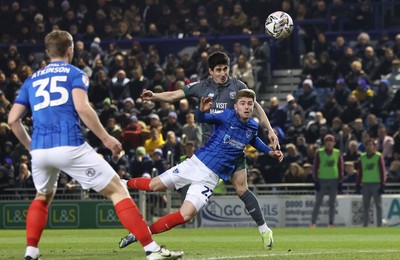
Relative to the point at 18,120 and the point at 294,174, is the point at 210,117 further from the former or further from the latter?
the point at 294,174

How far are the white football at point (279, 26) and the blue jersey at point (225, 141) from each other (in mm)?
4527

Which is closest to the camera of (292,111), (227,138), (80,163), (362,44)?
(80,163)

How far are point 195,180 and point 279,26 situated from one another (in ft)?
19.5

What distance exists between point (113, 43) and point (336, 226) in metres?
10.5

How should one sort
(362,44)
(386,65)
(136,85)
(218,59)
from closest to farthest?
(218,59) → (386,65) → (362,44) → (136,85)

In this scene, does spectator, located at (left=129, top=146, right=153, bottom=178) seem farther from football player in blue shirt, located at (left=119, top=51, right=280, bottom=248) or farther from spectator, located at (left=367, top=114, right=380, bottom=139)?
football player in blue shirt, located at (left=119, top=51, right=280, bottom=248)

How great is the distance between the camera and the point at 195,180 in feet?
42.5

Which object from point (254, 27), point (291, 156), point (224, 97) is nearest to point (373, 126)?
point (291, 156)

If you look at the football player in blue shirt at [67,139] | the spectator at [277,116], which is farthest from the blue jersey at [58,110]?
the spectator at [277,116]

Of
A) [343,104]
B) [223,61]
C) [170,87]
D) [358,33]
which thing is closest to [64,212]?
[170,87]

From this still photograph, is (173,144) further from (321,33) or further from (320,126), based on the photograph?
(321,33)

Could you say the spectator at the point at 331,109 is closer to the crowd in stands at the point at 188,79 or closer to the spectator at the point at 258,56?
the crowd in stands at the point at 188,79

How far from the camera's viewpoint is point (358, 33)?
103ft

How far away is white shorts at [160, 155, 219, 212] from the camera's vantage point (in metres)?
12.7
